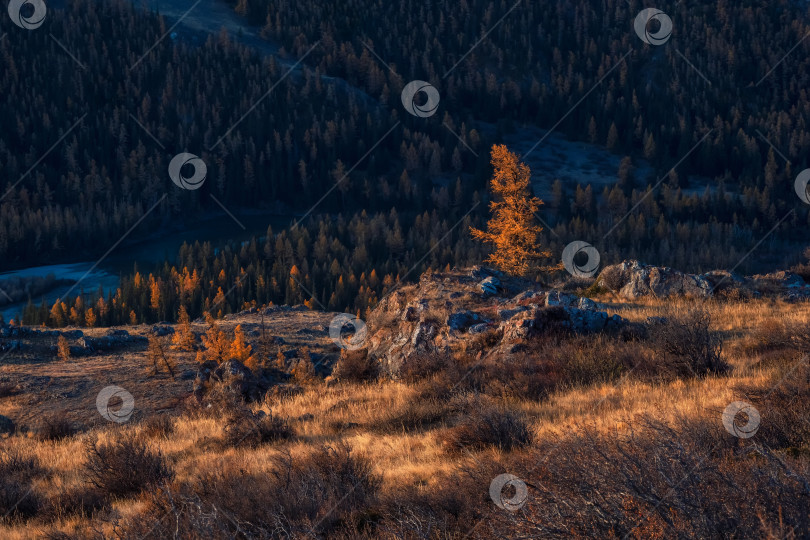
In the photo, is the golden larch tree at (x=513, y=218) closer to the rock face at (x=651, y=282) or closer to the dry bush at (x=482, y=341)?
the rock face at (x=651, y=282)

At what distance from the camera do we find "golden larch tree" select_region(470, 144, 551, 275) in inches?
1284

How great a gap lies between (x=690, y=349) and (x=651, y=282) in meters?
12.0

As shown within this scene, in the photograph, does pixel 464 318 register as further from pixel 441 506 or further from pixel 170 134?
pixel 170 134

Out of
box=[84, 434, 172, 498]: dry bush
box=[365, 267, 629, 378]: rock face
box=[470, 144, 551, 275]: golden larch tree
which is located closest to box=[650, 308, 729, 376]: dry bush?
box=[365, 267, 629, 378]: rock face

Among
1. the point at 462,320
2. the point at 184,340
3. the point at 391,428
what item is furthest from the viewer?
the point at 184,340

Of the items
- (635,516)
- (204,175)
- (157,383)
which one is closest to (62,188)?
(204,175)

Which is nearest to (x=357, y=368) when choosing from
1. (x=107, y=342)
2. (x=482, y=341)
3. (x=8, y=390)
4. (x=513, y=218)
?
(x=482, y=341)

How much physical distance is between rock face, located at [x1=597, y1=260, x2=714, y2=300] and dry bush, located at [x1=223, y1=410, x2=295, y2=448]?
15109 mm

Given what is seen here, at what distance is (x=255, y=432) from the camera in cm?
901

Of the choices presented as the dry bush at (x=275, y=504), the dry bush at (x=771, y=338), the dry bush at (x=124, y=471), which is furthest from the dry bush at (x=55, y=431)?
the dry bush at (x=771, y=338)

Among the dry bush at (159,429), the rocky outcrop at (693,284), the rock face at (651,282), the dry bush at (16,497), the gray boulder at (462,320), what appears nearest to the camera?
the dry bush at (16,497)

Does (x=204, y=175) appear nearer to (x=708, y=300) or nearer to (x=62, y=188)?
(x=62, y=188)

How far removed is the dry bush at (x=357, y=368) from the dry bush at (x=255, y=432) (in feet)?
20.0

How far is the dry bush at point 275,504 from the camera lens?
457cm
